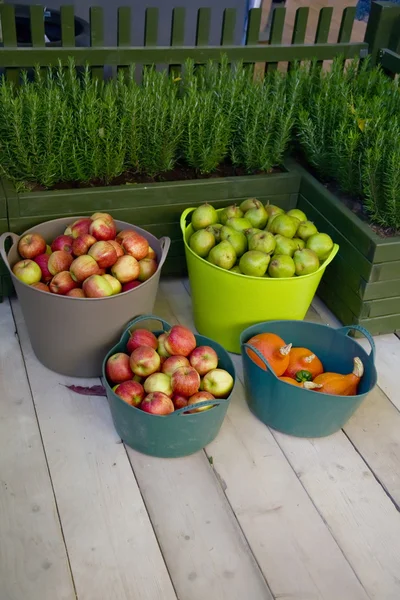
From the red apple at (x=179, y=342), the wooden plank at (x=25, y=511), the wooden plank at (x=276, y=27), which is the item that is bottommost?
the wooden plank at (x=25, y=511)

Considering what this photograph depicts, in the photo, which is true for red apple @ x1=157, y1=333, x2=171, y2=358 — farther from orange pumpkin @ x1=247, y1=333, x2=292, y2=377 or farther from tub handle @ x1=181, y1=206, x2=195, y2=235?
tub handle @ x1=181, y1=206, x2=195, y2=235

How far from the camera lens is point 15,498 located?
170 centimetres

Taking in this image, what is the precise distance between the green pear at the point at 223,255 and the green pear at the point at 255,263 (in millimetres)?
42

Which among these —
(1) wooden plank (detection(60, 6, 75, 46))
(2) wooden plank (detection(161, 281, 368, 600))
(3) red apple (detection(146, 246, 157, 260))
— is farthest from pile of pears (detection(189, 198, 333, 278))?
(1) wooden plank (detection(60, 6, 75, 46))

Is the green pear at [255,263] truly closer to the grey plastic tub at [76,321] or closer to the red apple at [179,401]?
the grey plastic tub at [76,321]

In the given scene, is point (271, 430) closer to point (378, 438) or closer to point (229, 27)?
point (378, 438)

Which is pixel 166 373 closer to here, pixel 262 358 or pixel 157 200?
pixel 262 358

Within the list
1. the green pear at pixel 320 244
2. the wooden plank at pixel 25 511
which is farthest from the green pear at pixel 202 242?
the wooden plank at pixel 25 511

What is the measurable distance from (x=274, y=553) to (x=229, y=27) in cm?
198

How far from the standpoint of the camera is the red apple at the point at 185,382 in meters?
1.77

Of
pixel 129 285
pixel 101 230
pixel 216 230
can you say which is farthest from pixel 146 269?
pixel 216 230

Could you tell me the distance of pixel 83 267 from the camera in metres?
1.94

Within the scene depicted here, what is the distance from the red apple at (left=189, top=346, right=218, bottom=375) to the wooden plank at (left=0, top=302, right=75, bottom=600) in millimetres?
500

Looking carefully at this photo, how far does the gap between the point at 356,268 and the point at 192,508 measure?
1032 mm
